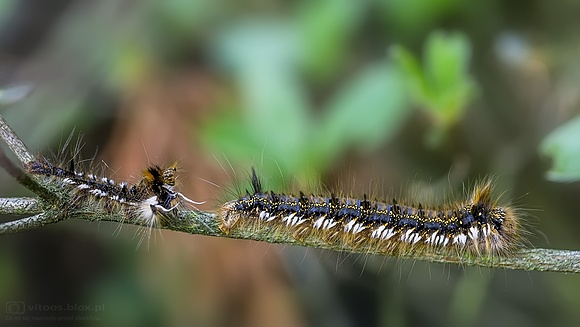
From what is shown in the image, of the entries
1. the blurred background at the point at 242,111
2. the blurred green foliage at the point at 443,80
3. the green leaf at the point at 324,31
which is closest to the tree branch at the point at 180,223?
the blurred green foliage at the point at 443,80

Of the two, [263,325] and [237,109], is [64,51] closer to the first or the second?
[237,109]

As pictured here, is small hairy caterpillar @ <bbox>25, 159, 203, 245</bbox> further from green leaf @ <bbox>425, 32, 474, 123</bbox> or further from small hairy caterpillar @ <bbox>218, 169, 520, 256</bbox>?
green leaf @ <bbox>425, 32, 474, 123</bbox>

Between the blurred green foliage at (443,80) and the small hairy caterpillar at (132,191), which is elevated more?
the blurred green foliage at (443,80)

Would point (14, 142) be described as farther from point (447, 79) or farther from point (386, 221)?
point (447, 79)

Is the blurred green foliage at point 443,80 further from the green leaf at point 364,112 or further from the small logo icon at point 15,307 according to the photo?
the small logo icon at point 15,307

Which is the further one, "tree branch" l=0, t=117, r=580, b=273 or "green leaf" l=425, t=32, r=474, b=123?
"green leaf" l=425, t=32, r=474, b=123

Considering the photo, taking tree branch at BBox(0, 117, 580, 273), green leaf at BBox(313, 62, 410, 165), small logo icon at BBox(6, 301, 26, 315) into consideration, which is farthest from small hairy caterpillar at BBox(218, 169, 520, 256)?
small logo icon at BBox(6, 301, 26, 315)
